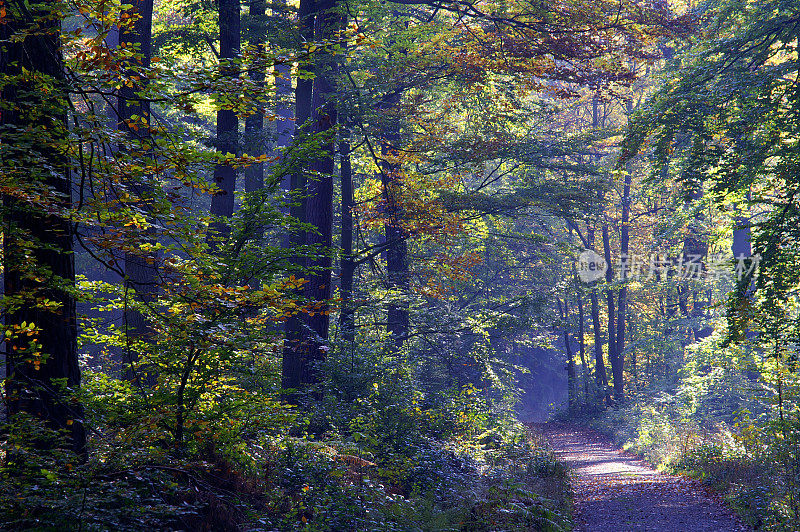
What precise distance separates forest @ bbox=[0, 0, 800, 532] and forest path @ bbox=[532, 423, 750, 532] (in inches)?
9.8

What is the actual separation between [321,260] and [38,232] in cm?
832

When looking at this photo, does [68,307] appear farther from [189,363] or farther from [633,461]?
[633,461]

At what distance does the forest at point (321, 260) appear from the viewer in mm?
4750

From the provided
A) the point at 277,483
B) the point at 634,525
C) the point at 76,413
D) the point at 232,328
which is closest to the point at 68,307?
the point at 76,413

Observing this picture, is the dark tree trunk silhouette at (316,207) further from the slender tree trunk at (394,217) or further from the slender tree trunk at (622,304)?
the slender tree trunk at (622,304)

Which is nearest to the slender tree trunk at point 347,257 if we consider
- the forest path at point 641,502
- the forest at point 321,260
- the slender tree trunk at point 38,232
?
the forest at point 321,260

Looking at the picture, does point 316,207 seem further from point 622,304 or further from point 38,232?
point 622,304

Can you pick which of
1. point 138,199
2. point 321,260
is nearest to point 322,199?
point 321,260

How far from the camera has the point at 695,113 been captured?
1124 centimetres

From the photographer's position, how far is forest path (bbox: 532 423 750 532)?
8430 millimetres

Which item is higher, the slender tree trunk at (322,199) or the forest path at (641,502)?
the slender tree trunk at (322,199)

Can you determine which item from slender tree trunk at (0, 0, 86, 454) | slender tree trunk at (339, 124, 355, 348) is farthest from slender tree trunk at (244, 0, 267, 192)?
slender tree trunk at (0, 0, 86, 454)

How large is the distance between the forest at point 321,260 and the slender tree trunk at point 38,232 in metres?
0.03

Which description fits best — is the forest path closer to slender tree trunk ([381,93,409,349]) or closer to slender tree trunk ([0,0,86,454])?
slender tree trunk ([381,93,409,349])
